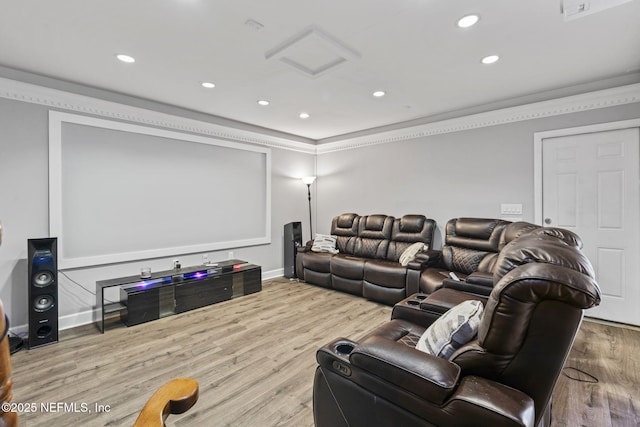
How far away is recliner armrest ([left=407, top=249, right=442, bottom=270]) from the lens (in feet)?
12.4

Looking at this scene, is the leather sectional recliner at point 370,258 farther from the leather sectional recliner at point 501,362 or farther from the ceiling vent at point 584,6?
the ceiling vent at point 584,6

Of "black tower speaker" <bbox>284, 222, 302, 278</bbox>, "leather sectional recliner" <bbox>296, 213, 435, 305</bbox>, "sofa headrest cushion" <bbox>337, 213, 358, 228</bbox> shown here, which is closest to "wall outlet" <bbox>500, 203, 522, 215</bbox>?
"leather sectional recliner" <bbox>296, 213, 435, 305</bbox>

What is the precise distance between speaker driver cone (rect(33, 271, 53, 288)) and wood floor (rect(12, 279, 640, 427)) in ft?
1.97

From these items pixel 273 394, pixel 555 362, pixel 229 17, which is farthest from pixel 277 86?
pixel 555 362

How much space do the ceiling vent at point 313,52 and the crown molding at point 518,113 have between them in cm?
230

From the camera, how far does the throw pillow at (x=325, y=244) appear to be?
16.8 ft

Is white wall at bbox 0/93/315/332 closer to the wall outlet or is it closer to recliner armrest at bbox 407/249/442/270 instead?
recliner armrest at bbox 407/249/442/270

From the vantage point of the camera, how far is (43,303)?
2.83 metres

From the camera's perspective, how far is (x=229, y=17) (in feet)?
7.01

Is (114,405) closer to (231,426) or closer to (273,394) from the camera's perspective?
(231,426)

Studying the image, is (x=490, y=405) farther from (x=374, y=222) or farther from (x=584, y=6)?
(x=374, y=222)

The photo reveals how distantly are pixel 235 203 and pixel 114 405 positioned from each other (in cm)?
316

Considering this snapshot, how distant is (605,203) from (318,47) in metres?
3.53

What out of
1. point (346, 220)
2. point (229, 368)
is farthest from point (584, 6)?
point (346, 220)
